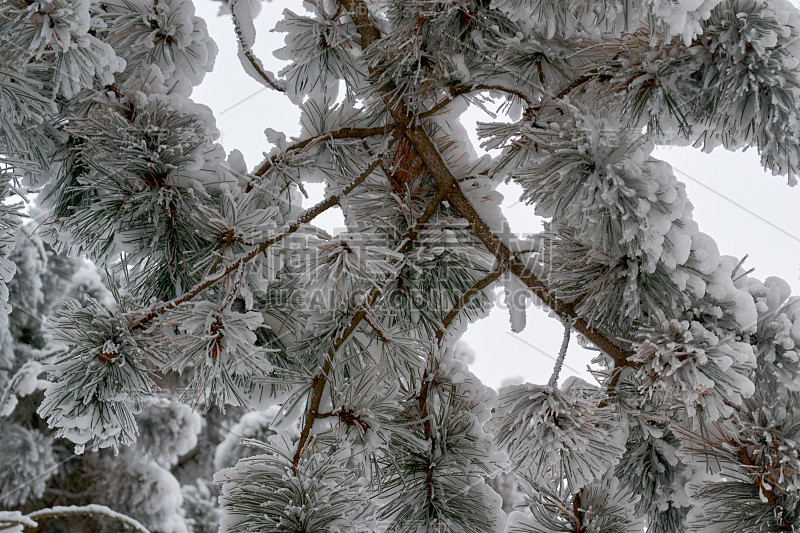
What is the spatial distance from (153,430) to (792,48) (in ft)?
17.8

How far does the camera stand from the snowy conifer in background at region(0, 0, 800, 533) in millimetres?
920

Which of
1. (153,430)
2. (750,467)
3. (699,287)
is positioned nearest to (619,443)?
(750,467)

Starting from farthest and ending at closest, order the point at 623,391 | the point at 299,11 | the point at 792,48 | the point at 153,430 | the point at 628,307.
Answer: the point at 153,430, the point at 299,11, the point at 623,391, the point at 628,307, the point at 792,48

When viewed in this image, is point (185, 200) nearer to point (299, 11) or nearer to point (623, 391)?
point (299, 11)

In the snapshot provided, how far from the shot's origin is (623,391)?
1.12 m

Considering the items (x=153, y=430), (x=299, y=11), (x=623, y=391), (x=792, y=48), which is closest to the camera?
(x=792, y=48)

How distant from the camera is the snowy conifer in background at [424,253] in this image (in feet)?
3.02

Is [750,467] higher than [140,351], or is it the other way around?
[140,351]

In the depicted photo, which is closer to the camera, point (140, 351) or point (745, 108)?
point (745, 108)

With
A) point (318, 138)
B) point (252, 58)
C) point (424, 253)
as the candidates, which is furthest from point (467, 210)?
point (252, 58)

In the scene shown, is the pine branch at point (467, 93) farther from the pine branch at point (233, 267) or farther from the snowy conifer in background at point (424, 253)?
the pine branch at point (233, 267)

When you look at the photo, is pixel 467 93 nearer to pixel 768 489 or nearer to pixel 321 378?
pixel 321 378

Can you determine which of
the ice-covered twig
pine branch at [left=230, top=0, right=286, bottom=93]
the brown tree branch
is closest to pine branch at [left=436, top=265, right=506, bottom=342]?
the brown tree branch

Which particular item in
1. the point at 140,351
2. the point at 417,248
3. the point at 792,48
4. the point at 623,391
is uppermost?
the point at 792,48
